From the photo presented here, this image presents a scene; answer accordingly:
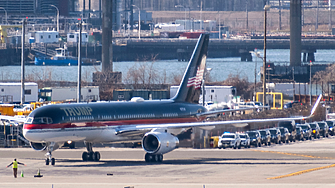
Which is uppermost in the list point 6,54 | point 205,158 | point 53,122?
point 6,54

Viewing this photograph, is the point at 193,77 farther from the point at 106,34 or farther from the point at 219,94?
the point at 106,34

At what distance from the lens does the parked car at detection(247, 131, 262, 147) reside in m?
54.8

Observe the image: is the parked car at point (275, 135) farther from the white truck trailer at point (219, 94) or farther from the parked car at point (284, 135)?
the white truck trailer at point (219, 94)

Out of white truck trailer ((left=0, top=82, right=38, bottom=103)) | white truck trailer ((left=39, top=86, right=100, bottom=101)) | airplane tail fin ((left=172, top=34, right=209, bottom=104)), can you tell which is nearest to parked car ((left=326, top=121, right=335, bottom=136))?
airplane tail fin ((left=172, top=34, right=209, bottom=104))

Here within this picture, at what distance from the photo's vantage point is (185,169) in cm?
3878

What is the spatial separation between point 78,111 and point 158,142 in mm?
5762

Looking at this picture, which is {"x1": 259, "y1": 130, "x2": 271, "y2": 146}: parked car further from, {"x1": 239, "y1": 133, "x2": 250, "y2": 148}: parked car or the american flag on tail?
the american flag on tail

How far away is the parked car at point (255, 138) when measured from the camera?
5481 centimetres

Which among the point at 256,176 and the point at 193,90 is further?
the point at 193,90

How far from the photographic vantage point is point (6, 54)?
200 metres

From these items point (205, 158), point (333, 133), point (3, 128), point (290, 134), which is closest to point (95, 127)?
point (205, 158)

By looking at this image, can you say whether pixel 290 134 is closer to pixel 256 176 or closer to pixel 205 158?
pixel 205 158

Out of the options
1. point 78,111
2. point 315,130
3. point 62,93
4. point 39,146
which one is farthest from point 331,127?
point 62,93

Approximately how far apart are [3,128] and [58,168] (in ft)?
61.8
